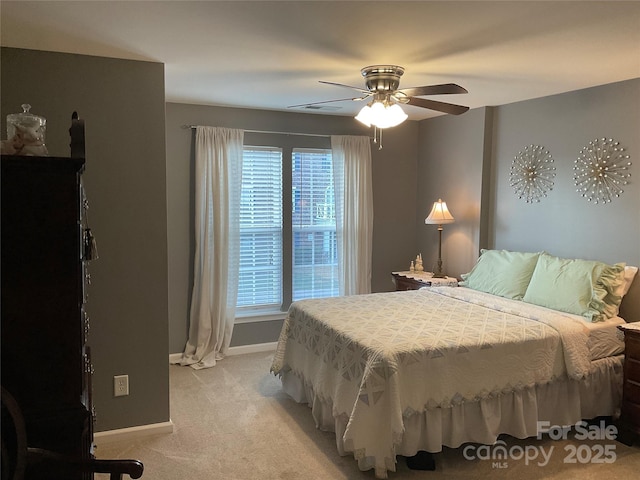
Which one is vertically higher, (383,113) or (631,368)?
(383,113)

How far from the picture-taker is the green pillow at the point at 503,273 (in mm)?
3943

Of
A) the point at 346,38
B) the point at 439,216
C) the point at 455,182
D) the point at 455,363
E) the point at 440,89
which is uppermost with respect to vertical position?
the point at 346,38

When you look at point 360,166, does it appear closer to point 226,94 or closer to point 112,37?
point 226,94

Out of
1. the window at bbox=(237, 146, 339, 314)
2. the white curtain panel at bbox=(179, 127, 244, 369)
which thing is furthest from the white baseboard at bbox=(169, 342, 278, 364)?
the window at bbox=(237, 146, 339, 314)

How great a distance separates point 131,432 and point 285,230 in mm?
2482

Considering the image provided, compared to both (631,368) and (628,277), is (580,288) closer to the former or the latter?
(628,277)

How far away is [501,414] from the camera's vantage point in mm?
3006

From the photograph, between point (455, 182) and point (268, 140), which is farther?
point (455, 182)

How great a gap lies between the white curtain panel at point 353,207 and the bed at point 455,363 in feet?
4.62

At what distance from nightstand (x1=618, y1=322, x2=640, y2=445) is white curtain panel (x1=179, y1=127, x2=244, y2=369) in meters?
3.20

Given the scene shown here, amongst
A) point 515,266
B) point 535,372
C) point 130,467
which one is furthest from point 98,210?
point 515,266

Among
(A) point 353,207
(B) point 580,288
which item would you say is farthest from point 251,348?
(B) point 580,288

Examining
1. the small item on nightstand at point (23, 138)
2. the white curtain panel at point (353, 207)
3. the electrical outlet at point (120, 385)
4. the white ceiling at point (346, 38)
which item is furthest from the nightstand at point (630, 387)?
the small item on nightstand at point (23, 138)

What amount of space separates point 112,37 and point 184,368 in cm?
292
